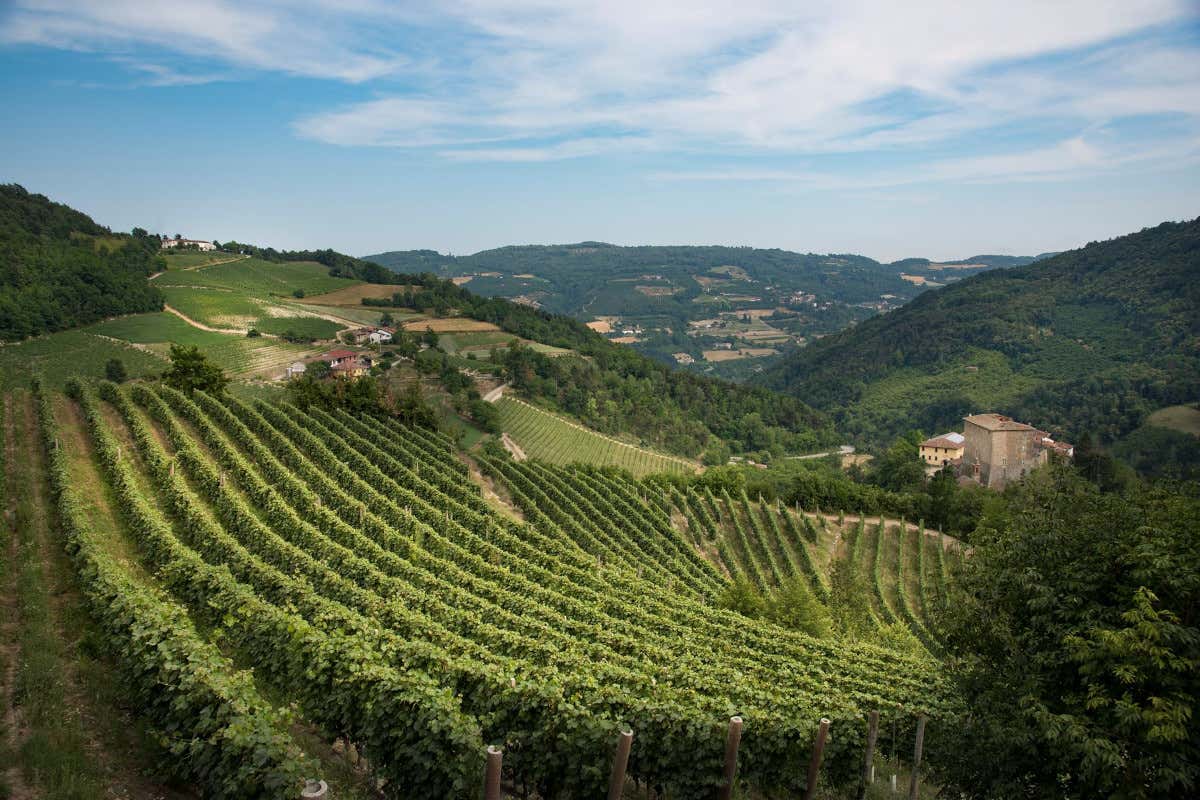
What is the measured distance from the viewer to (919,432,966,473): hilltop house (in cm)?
7656

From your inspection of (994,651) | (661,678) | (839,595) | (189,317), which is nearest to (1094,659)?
A: (994,651)

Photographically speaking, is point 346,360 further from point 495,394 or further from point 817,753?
point 817,753

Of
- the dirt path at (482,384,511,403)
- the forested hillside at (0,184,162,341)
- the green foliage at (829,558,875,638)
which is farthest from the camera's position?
the dirt path at (482,384,511,403)

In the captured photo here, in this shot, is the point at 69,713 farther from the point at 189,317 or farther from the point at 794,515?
the point at 189,317

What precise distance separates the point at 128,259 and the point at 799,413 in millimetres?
87928

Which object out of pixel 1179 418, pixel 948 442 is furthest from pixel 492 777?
pixel 1179 418

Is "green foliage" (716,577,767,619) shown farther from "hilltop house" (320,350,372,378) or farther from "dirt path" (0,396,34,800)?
"hilltop house" (320,350,372,378)

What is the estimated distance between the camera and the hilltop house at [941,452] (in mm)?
76562

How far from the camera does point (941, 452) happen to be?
7725 cm

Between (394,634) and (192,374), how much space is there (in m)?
26.6

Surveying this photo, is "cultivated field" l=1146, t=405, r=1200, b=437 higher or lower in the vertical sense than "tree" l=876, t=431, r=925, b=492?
higher

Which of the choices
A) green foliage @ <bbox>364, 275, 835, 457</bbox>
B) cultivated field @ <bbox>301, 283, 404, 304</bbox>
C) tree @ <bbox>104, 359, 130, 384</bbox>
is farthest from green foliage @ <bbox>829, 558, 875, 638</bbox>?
cultivated field @ <bbox>301, 283, 404, 304</bbox>

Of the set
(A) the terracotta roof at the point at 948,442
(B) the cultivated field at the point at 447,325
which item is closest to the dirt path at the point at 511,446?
(B) the cultivated field at the point at 447,325

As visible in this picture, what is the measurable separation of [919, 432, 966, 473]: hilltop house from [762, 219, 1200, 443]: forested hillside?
20972mm
